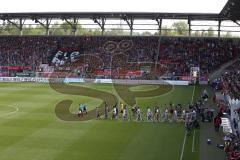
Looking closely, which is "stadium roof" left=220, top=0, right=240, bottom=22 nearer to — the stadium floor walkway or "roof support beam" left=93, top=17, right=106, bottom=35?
the stadium floor walkway

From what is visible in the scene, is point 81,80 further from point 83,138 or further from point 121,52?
point 83,138

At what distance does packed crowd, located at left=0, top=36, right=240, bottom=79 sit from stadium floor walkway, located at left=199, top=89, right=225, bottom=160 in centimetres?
2844

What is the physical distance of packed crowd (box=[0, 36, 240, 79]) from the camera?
6131 centimetres

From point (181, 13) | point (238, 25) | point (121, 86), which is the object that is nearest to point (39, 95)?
point (121, 86)

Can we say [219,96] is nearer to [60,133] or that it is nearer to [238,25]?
[60,133]

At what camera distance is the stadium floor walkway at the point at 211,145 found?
2394 centimetres

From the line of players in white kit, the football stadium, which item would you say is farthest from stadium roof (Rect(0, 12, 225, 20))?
the line of players in white kit

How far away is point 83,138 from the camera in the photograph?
27.8 m

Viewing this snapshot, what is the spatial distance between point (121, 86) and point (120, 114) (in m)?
18.0

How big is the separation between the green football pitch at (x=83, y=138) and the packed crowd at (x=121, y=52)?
22030mm

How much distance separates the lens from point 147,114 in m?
33.8

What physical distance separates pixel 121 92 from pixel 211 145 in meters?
22.6

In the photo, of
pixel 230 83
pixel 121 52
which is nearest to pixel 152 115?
pixel 230 83
